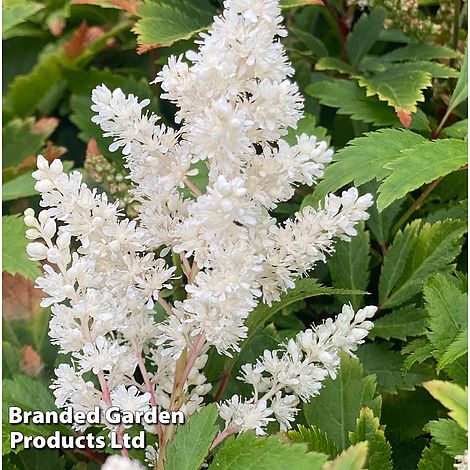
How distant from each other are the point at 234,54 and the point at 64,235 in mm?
219

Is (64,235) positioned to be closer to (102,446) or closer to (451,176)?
(102,446)

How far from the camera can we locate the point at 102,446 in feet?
2.46

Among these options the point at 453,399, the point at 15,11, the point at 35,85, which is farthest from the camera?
the point at 35,85

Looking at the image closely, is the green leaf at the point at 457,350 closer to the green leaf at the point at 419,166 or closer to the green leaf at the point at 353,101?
the green leaf at the point at 419,166

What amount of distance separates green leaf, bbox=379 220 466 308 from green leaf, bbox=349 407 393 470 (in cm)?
22

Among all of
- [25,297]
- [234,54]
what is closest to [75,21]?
[25,297]

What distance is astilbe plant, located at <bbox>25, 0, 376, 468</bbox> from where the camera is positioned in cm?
58

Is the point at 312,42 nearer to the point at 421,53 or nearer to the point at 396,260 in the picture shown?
the point at 421,53

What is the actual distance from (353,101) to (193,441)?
558mm

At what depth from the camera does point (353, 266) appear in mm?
896

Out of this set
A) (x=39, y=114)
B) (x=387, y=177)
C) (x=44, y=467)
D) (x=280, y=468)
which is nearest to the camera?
(x=280, y=468)

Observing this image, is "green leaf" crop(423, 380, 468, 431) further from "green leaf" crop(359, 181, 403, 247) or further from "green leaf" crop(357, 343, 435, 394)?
"green leaf" crop(359, 181, 403, 247)

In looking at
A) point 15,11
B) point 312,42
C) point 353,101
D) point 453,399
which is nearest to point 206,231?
point 453,399

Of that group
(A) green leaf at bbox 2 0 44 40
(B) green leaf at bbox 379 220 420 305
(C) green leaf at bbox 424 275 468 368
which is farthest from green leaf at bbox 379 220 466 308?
(A) green leaf at bbox 2 0 44 40
